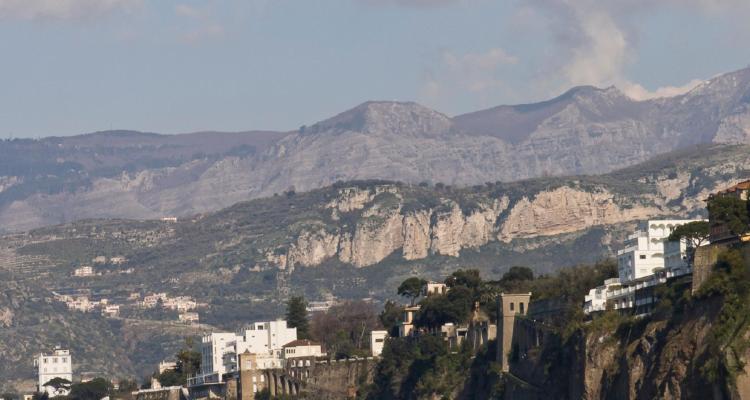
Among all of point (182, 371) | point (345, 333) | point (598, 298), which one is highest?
point (598, 298)

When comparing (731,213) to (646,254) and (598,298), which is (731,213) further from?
(646,254)

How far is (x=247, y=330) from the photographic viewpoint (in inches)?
7037

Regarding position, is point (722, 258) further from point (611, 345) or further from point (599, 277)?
point (599, 277)

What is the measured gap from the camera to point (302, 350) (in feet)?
543

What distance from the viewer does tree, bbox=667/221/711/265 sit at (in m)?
114

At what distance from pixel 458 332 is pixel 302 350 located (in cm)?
2440

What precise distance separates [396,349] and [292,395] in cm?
954

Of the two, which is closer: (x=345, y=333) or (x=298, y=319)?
(x=345, y=333)

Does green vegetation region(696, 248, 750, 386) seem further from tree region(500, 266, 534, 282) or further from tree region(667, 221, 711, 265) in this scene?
tree region(500, 266, 534, 282)

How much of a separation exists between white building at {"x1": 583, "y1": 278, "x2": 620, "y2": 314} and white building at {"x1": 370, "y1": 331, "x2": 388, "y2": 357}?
39.1 m

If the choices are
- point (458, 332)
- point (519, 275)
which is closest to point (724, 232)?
point (458, 332)

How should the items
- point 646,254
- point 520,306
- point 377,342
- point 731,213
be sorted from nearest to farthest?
point 731,213
point 646,254
point 520,306
point 377,342

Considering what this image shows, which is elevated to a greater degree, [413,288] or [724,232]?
[724,232]

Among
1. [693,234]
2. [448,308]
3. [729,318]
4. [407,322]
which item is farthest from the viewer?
[407,322]
